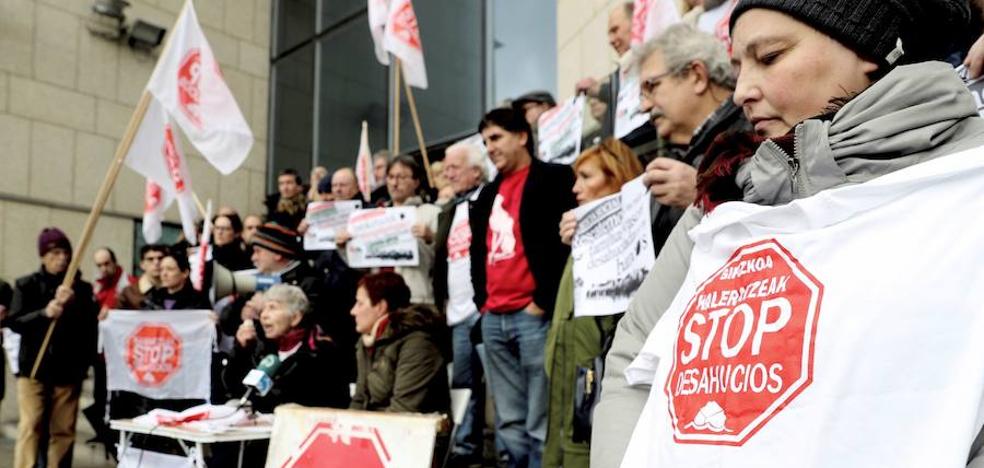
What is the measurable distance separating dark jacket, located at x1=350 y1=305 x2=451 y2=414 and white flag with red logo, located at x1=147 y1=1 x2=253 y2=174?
1.88 meters

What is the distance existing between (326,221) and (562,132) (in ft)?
7.68

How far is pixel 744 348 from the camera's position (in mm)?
1003

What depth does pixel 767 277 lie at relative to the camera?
104 cm

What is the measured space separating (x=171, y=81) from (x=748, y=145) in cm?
508

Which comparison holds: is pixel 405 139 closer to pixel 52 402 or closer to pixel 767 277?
pixel 52 402

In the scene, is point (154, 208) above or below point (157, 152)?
below

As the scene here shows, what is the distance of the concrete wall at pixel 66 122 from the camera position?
Result: 10.9 meters

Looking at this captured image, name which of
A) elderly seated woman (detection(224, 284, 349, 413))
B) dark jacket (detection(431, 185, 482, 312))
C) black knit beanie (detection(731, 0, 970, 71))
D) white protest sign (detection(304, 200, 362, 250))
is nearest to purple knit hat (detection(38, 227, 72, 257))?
white protest sign (detection(304, 200, 362, 250))

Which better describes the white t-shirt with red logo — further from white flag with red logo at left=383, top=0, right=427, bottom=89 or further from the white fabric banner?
the white fabric banner

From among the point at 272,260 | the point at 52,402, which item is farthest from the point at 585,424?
the point at 52,402

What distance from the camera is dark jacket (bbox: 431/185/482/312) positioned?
4.94 meters

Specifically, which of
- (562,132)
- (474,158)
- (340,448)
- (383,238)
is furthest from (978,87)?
(383,238)

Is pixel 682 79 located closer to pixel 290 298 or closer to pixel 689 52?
pixel 689 52

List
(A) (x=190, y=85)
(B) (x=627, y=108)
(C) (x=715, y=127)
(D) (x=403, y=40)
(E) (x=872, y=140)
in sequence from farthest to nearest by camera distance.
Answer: (D) (x=403, y=40) → (A) (x=190, y=85) → (B) (x=627, y=108) → (C) (x=715, y=127) → (E) (x=872, y=140)
